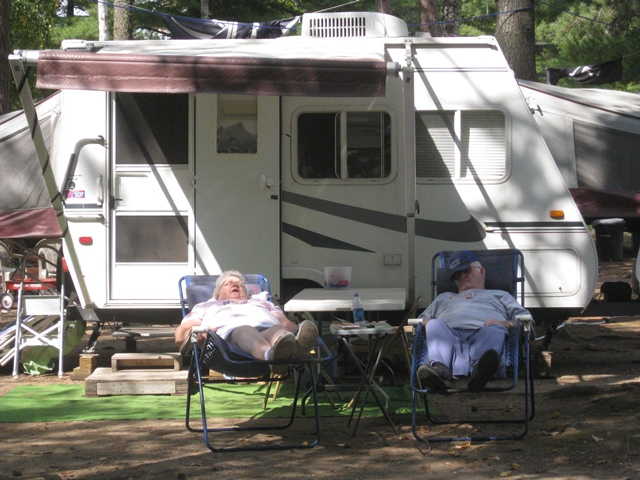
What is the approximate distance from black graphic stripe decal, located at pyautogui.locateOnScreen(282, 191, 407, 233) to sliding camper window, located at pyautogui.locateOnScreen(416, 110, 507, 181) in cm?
41

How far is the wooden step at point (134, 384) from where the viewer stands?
716 centimetres

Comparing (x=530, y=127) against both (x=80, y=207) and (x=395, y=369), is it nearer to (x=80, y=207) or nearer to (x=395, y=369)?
(x=395, y=369)

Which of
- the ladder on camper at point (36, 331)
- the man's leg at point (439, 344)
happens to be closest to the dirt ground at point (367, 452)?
the man's leg at point (439, 344)

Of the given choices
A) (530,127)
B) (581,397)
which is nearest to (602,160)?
(530,127)

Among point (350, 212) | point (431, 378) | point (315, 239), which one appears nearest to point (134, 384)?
point (315, 239)

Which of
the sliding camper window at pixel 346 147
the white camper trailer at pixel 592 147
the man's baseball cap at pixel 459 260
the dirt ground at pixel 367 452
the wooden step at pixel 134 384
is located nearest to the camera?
the dirt ground at pixel 367 452

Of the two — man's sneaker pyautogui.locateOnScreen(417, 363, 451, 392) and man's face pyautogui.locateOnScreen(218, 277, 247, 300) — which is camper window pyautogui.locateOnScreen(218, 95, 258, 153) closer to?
man's face pyautogui.locateOnScreen(218, 277, 247, 300)

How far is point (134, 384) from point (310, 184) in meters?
1.89

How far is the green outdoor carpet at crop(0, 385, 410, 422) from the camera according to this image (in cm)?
648

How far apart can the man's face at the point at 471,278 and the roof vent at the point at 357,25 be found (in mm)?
2149

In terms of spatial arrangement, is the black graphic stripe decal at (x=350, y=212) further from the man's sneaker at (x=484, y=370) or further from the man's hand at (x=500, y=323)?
the man's sneaker at (x=484, y=370)

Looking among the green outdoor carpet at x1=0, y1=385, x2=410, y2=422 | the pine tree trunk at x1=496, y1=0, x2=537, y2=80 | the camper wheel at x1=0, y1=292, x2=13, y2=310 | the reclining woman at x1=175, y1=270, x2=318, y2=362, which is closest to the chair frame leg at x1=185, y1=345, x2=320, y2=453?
the reclining woman at x1=175, y1=270, x2=318, y2=362

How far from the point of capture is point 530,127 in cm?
768

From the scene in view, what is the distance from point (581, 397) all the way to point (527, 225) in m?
1.54
